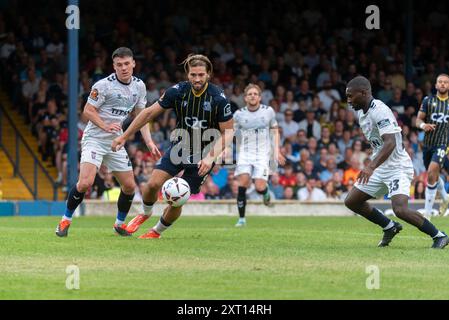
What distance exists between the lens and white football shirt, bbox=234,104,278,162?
19797 mm

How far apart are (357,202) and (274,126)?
21.3 ft

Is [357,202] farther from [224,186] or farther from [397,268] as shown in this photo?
[224,186]

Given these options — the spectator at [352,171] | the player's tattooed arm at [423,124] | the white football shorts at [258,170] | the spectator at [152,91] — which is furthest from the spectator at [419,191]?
the spectator at [152,91]

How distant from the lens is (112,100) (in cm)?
1466

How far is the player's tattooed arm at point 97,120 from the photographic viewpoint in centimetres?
1443

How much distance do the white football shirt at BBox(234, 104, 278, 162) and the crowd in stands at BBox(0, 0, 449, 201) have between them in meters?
4.11

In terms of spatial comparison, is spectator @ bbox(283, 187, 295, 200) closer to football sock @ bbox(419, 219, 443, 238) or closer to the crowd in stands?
the crowd in stands

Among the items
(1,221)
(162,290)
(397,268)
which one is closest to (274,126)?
(1,221)

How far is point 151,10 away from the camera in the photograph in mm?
29625

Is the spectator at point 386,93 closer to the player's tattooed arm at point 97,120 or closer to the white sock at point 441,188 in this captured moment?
the white sock at point 441,188

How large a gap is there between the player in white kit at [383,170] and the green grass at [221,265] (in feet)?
1.10

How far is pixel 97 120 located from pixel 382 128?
3.81 metres

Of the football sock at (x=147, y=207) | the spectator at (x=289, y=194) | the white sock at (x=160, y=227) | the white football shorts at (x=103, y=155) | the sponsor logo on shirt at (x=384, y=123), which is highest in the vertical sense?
the sponsor logo on shirt at (x=384, y=123)

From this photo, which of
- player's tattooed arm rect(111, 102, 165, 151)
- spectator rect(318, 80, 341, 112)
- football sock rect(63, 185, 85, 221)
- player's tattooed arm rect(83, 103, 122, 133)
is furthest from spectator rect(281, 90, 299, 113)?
player's tattooed arm rect(111, 102, 165, 151)
